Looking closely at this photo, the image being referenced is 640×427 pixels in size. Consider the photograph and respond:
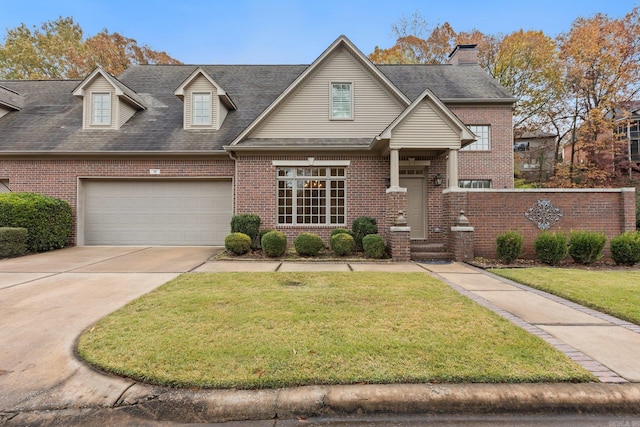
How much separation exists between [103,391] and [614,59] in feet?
98.1

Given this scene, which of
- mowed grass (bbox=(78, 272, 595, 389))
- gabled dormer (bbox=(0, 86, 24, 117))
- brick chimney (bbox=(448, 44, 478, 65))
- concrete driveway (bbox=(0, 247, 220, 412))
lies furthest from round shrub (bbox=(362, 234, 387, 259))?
gabled dormer (bbox=(0, 86, 24, 117))

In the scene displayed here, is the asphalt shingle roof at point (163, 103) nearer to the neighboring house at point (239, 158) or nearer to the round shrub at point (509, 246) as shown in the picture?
the neighboring house at point (239, 158)

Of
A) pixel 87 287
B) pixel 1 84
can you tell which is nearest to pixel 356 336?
pixel 87 287

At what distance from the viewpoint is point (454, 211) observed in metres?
9.61

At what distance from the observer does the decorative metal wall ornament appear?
9562 millimetres

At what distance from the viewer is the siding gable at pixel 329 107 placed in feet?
37.1

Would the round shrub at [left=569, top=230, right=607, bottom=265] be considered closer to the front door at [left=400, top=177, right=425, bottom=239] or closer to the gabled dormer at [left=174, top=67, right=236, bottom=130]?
the front door at [left=400, top=177, right=425, bottom=239]

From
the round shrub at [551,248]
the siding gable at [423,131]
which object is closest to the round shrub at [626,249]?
the round shrub at [551,248]

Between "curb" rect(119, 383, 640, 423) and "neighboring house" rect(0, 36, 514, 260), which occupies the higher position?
"neighboring house" rect(0, 36, 514, 260)

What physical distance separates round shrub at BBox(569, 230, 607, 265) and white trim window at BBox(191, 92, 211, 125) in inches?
504

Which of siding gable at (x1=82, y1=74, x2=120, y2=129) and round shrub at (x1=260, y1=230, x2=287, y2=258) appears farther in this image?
siding gable at (x1=82, y1=74, x2=120, y2=129)

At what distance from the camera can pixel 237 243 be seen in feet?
30.9

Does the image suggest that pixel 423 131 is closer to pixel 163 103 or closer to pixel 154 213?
pixel 154 213

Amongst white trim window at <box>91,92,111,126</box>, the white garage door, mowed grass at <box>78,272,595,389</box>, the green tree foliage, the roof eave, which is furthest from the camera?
the green tree foliage
